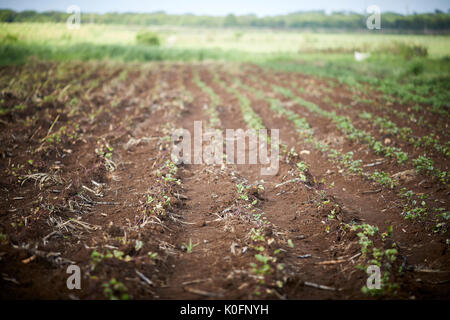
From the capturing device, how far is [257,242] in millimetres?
3344

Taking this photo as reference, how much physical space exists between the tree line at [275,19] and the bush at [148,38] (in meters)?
2.36

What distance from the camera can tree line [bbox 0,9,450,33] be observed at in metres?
13.9

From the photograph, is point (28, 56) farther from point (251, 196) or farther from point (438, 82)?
point (438, 82)

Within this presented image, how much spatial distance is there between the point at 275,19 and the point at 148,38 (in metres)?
25.3

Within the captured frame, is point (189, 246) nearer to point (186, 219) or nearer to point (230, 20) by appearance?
point (186, 219)

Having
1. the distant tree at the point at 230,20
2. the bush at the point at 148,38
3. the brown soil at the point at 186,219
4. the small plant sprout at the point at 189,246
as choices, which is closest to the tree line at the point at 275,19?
A: the distant tree at the point at 230,20

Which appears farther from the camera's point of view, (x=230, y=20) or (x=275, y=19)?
(x=230, y=20)

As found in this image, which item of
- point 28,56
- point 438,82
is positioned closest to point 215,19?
point 28,56

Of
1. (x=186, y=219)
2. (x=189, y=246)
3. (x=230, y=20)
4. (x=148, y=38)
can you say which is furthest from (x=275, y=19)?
(x=189, y=246)

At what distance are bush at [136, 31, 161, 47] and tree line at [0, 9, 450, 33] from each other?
236cm

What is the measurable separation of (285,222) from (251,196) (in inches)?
26.1

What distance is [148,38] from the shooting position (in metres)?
25.7

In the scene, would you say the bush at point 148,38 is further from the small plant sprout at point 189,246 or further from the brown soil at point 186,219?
the small plant sprout at point 189,246
